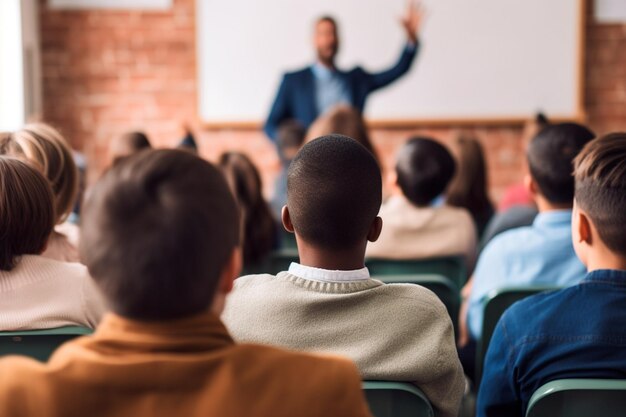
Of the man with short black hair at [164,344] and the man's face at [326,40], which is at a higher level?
the man's face at [326,40]

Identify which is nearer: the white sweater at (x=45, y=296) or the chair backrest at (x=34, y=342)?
the chair backrest at (x=34, y=342)

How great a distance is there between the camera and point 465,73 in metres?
6.71

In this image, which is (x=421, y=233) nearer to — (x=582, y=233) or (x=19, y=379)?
(x=582, y=233)

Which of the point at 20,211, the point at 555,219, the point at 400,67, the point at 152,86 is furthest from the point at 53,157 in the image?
the point at 152,86

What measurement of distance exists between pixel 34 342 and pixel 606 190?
1.16 metres

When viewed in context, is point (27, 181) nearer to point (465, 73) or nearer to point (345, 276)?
point (345, 276)

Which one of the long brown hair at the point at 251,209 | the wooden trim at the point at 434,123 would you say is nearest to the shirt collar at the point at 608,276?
the long brown hair at the point at 251,209

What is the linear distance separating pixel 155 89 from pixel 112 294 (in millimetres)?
6086

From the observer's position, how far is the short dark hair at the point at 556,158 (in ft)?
8.59

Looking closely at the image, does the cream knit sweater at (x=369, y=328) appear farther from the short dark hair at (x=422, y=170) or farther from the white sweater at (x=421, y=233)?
the short dark hair at (x=422, y=170)

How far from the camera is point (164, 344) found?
0.94 meters

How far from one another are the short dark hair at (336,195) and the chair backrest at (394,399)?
0.28 metres

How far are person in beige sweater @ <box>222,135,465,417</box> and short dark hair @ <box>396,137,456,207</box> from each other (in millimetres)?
1608

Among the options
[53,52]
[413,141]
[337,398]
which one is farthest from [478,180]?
[53,52]
